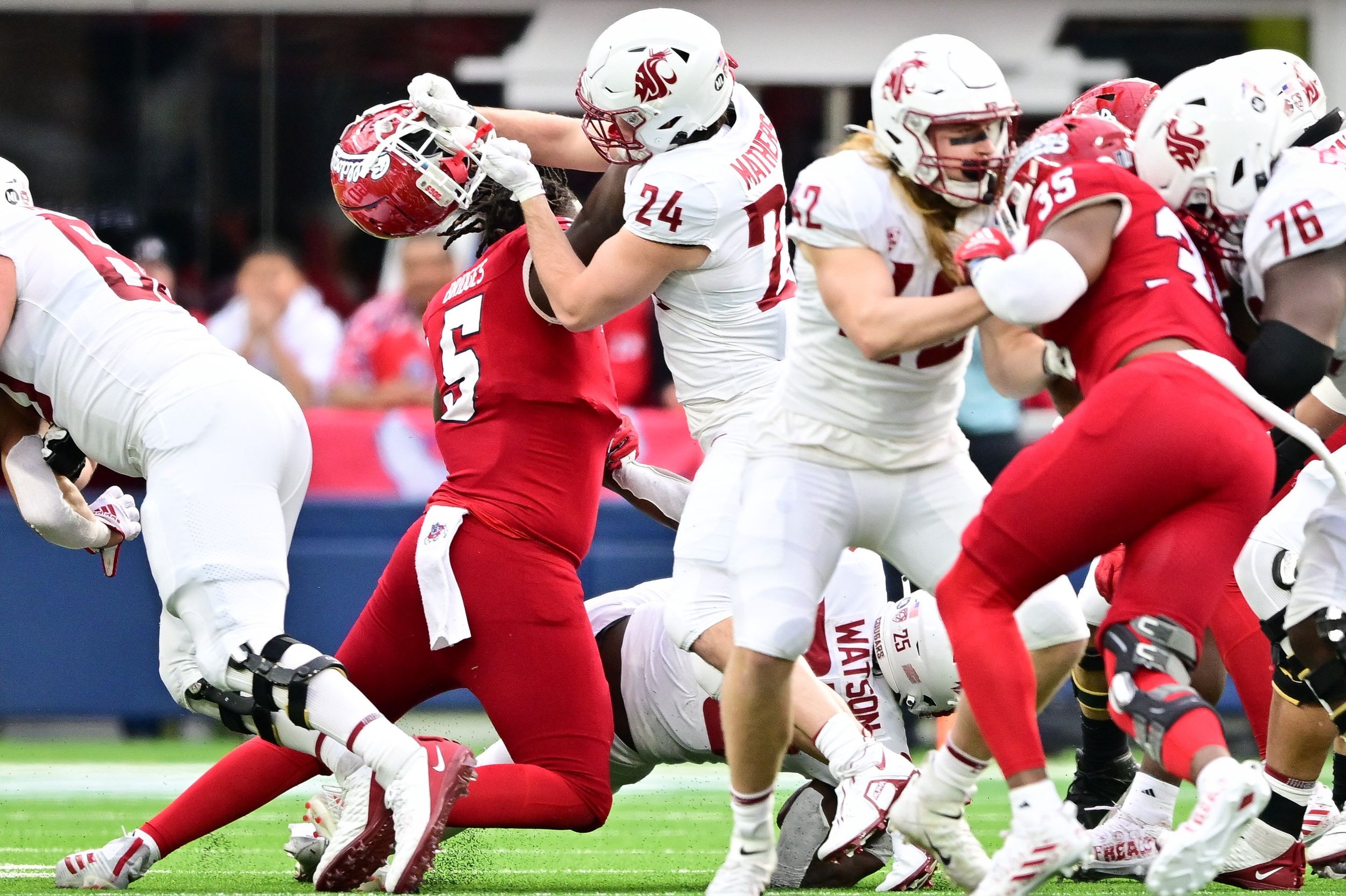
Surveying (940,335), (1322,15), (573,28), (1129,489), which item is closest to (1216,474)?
(1129,489)

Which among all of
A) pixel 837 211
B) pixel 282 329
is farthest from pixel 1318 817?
pixel 282 329

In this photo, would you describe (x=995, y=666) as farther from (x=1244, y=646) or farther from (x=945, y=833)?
(x=1244, y=646)

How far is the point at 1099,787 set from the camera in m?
5.02

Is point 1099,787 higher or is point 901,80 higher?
point 901,80

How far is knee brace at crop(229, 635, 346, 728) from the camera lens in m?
4.25

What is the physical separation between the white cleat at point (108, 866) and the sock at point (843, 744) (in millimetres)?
1624

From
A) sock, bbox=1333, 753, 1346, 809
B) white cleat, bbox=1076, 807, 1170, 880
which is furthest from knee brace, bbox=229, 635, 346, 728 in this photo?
sock, bbox=1333, 753, 1346, 809

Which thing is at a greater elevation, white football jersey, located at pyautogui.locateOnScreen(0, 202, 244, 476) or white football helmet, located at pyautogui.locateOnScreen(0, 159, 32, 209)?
white football helmet, located at pyautogui.locateOnScreen(0, 159, 32, 209)

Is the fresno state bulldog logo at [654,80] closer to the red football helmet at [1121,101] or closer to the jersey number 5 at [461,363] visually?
the jersey number 5 at [461,363]

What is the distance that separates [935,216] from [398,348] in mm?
5653

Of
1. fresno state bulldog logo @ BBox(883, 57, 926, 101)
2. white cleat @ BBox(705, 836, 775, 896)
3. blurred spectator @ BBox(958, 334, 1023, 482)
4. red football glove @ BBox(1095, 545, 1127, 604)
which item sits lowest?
blurred spectator @ BBox(958, 334, 1023, 482)

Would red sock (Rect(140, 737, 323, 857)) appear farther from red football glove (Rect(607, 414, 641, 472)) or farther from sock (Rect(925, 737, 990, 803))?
sock (Rect(925, 737, 990, 803))

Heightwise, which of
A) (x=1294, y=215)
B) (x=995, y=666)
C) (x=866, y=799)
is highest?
(x=1294, y=215)

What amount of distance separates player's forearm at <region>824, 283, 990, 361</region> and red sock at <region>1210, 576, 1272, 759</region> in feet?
5.20
